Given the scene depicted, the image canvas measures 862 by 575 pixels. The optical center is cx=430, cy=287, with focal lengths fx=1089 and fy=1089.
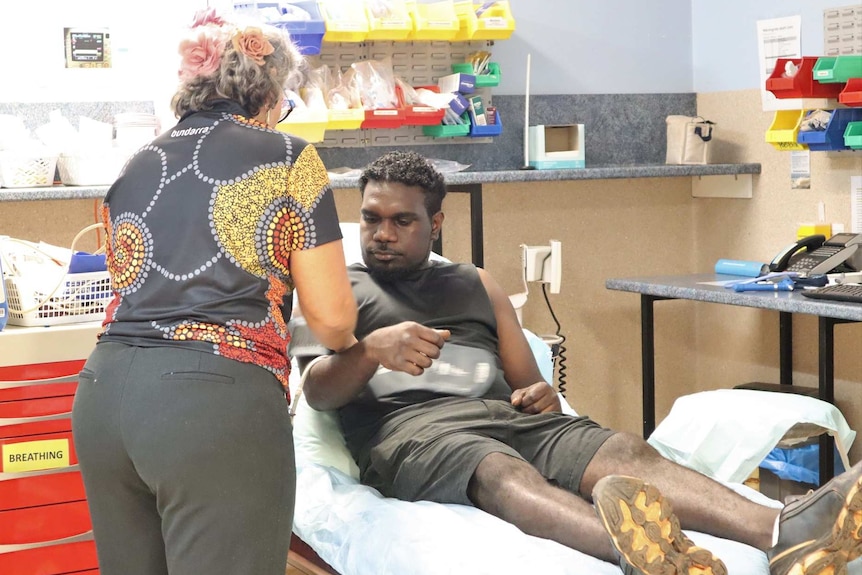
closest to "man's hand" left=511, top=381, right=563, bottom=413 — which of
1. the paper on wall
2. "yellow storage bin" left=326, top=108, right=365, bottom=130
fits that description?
"yellow storage bin" left=326, top=108, right=365, bottom=130

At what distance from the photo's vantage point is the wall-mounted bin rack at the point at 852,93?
319 cm

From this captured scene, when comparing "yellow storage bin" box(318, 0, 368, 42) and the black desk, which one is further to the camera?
"yellow storage bin" box(318, 0, 368, 42)

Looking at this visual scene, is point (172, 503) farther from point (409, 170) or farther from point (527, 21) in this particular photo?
point (527, 21)

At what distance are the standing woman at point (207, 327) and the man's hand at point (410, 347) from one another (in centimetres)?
32

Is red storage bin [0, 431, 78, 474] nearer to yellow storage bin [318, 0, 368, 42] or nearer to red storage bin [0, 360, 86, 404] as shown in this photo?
red storage bin [0, 360, 86, 404]

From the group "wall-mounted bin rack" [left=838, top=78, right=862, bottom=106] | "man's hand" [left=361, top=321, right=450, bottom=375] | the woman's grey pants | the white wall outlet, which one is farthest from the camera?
the white wall outlet

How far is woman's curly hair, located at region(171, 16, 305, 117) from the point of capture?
1776 mm

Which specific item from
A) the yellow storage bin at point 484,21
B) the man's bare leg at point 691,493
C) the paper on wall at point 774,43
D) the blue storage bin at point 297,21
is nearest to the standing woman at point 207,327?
the man's bare leg at point 691,493

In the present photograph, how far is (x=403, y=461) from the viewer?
229 centimetres

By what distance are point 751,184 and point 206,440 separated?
3.07 metres

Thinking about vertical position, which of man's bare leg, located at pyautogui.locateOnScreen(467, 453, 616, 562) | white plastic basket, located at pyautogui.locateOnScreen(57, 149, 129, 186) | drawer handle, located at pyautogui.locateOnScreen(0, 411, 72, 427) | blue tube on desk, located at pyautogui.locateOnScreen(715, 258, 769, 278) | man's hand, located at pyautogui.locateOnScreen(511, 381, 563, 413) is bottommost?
man's bare leg, located at pyautogui.locateOnScreen(467, 453, 616, 562)

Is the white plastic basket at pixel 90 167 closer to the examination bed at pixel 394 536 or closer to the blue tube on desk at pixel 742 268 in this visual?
the examination bed at pixel 394 536

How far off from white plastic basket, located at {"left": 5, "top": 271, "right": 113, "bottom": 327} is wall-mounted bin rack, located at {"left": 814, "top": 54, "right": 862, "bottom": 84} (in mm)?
2152

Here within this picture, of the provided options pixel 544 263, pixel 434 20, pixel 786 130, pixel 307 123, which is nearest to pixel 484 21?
pixel 434 20
